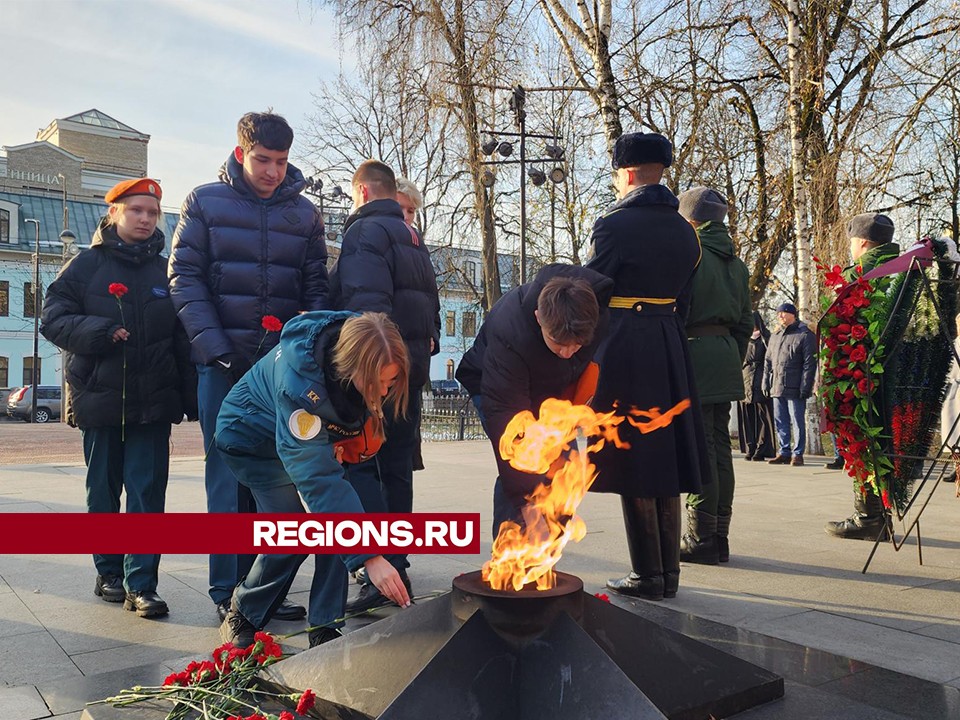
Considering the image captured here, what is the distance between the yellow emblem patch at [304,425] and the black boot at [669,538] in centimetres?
209

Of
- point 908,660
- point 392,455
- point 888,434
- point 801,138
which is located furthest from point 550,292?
point 801,138

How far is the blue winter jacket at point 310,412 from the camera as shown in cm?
310

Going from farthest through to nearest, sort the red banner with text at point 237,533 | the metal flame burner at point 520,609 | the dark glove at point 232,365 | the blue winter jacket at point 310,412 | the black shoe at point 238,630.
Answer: the dark glove at point 232,365 < the black shoe at point 238,630 < the red banner with text at point 237,533 < the blue winter jacket at point 310,412 < the metal flame burner at point 520,609

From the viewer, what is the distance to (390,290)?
467 cm

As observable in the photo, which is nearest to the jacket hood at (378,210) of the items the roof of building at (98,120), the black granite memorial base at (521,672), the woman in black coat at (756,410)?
the black granite memorial base at (521,672)

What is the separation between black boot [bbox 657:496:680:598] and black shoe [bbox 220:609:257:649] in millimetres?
2060

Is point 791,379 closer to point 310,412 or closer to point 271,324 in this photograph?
point 271,324

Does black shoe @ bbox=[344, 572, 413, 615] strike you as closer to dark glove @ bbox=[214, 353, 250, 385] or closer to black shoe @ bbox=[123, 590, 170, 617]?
black shoe @ bbox=[123, 590, 170, 617]

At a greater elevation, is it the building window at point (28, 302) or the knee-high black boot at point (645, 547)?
the building window at point (28, 302)

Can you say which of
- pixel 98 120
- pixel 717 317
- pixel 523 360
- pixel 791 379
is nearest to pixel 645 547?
pixel 523 360

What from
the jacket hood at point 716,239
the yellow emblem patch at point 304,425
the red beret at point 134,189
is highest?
the red beret at point 134,189

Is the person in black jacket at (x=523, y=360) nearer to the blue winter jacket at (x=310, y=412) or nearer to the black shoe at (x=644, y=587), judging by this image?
the blue winter jacket at (x=310, y=412)

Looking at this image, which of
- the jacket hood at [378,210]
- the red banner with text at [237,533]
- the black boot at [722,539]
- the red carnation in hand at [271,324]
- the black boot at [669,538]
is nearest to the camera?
the red banner with text at [237,533]

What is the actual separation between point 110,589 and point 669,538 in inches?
113
